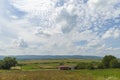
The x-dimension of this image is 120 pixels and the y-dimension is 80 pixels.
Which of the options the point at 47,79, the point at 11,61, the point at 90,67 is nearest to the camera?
the point at 47,79

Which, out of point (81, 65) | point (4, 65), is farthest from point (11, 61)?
point (81, 65)

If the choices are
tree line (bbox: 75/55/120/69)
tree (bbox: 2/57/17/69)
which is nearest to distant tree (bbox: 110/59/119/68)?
tree line (bbox: 75/55/120/69)

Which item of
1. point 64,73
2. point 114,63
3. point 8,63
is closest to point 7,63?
point 8,63

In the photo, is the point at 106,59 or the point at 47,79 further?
the point at 106,59

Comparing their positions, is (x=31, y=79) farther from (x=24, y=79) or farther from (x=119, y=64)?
(x=119, y=64)

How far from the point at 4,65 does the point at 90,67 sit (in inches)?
1500

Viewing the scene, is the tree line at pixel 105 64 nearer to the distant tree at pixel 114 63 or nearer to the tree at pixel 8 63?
the distant tree at pixel 114 63

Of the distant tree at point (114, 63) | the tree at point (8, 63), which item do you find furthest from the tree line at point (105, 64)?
the tree at point (8, 63)

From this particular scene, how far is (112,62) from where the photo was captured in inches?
4272

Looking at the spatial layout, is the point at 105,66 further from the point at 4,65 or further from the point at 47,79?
the point at 47,79

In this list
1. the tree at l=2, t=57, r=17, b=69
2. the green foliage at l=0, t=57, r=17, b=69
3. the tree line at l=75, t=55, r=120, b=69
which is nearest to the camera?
the tree line at l=75, t=55, r=120, b=69

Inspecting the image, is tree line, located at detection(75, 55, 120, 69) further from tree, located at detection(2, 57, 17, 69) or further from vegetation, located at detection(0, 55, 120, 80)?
tree, located at detection(2, 57, 17, 69)

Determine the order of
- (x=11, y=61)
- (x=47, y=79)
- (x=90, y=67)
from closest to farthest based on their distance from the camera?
(x=47, y=79) < (x=90, y=67) < (x=11, y=61)

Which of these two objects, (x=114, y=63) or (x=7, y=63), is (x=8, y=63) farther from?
(x=114, y=63)
